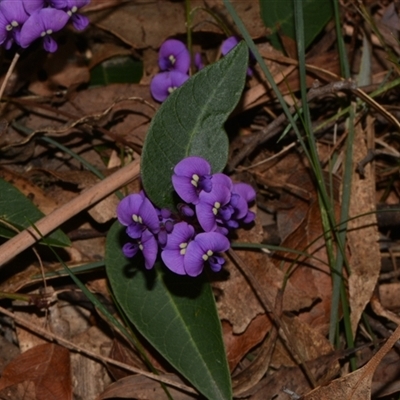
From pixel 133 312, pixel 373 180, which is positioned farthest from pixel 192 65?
pixel 133 312

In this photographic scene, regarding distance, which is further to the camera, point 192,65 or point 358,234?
point 192,65

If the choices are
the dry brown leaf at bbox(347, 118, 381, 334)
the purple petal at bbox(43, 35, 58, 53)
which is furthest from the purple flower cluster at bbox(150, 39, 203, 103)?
the dry brown leaf at bbox(347, 118, 381, 334)

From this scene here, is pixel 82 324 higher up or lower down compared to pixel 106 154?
lower down

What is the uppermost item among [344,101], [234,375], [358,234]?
[344,101]

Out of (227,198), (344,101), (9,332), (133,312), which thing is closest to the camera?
(227,198)

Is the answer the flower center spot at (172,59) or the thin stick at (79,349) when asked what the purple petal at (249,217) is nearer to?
the thin stick at (79,349)

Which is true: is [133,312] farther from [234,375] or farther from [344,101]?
[344,101]
